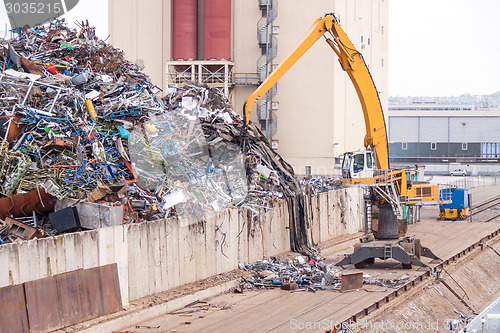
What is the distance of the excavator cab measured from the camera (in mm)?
26312

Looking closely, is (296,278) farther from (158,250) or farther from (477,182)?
(477,182)

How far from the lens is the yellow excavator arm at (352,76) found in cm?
2628

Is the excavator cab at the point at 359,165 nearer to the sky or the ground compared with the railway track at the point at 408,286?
nearer to the sky

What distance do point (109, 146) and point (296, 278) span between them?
752 cm

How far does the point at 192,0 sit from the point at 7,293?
32.6 m

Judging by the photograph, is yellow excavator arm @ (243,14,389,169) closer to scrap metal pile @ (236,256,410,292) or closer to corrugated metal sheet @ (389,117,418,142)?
scrap metal pile @ (236,256,410,292)

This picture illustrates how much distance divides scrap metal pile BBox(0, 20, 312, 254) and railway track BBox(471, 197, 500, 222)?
19.3 metres

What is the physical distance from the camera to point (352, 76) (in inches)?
1038

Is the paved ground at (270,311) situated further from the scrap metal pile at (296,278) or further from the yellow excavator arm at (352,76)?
the yellow excavator arm at (352,76)

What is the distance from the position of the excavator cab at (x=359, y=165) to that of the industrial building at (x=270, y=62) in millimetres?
19920

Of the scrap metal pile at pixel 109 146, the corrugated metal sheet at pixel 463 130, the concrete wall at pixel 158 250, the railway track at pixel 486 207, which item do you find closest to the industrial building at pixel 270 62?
the railway track at pixel 486 207

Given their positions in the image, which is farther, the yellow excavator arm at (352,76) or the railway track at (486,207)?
the railway track at (486,207)

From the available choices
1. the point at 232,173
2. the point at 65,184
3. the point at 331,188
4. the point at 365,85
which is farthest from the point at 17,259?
the point at 331,188

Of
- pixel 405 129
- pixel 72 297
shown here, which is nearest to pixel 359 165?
pixel 72 297
